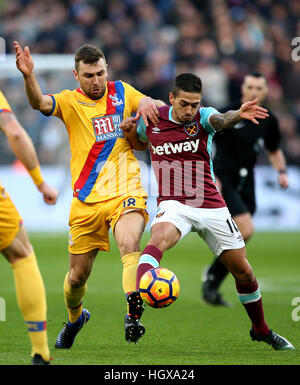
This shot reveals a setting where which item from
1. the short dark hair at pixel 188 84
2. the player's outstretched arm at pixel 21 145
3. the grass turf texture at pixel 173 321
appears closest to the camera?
the player's outstretched arm at pixel 21 145

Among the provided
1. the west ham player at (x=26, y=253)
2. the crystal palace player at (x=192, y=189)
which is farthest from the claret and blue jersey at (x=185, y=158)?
the west ham player at (x=26, y=253)

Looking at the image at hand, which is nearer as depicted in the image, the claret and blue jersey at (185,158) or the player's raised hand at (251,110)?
the player's raised hand at (251,110)

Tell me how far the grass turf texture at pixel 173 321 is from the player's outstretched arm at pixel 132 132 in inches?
71.1

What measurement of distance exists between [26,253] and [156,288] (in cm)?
122

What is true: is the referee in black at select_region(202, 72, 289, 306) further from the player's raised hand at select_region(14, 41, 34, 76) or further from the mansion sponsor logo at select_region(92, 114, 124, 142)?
the player's raised hand at select_region(14, 41, 34, 76)

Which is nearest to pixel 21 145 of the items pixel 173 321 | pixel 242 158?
pixel 173 321

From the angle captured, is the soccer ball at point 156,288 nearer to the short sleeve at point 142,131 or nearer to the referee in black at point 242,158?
the short sleeve at point 142,131

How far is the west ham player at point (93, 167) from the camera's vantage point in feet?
24.0

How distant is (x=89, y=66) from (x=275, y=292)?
5415 mm

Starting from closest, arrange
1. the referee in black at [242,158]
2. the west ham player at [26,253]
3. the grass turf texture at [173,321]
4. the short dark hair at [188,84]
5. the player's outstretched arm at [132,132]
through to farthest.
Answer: the west ham player at [26,253]
the grass turf texture at [173,321]
the short dark hair at [188,84]
the player's outstretched arm at [132,132]
the referee in black at [242,158]

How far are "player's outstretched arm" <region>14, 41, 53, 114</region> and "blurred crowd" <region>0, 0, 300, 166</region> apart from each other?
448 inches

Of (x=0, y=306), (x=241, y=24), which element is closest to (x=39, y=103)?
(x=0, y=306)

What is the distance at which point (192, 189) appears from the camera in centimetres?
719

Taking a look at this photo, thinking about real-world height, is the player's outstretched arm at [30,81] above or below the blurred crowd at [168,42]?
above
